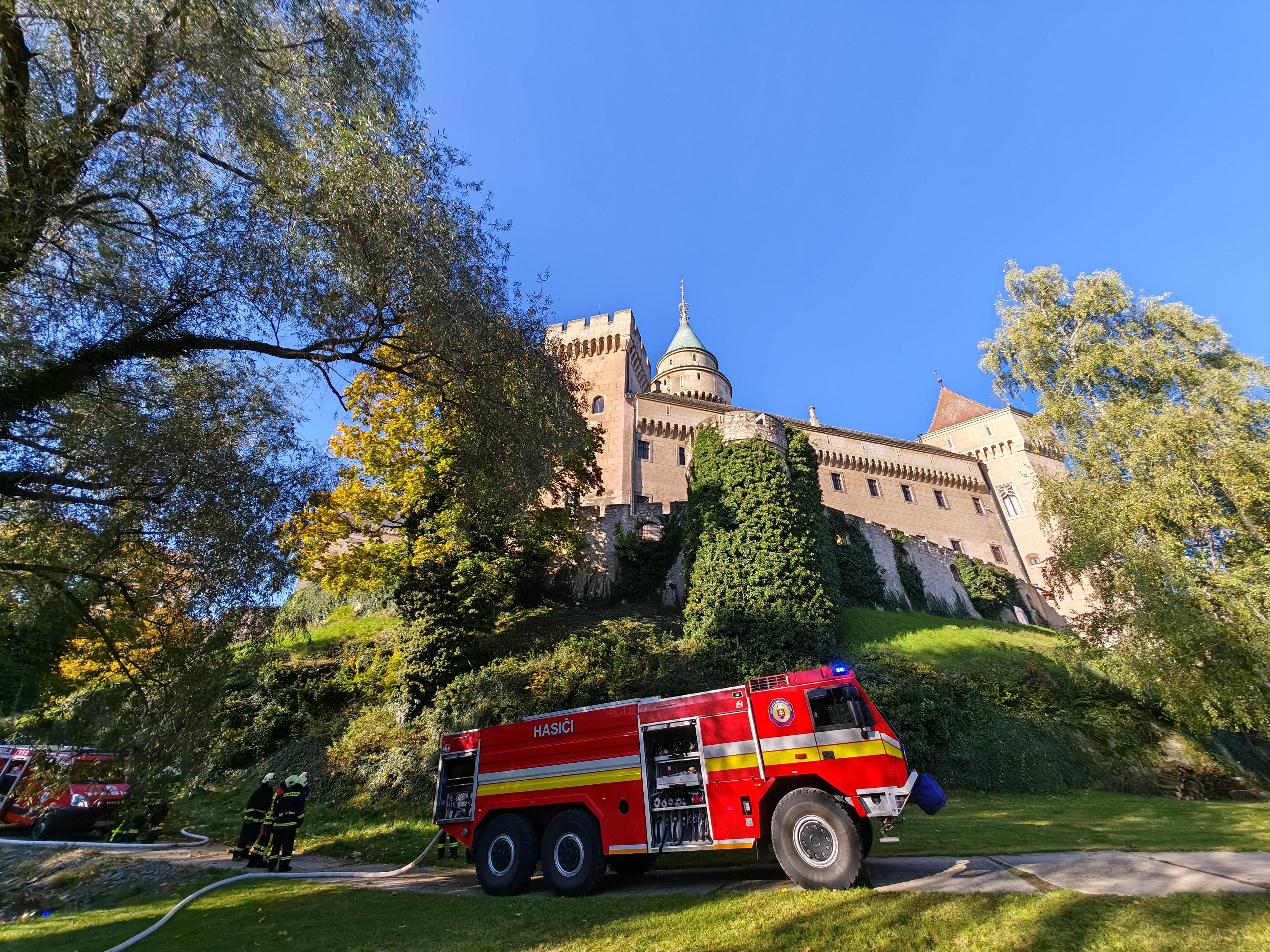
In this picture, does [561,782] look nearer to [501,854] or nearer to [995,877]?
[501,854]

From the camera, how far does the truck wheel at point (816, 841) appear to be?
5781 mm

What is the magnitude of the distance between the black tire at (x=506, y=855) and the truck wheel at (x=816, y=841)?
122 inches

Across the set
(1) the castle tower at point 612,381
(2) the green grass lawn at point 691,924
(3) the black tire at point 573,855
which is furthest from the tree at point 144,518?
(1) the castle tower at point 612,381

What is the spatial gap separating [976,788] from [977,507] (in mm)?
33997

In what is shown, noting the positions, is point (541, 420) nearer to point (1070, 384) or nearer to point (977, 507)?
point (1070, 384)

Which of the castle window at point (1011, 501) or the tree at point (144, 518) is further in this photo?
the castle window at point (1011, 501)

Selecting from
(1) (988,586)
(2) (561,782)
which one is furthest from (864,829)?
(1) (988,586)

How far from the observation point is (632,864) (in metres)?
7.85

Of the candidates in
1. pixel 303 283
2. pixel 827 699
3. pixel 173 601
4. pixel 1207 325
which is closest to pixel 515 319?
pixel 303 283

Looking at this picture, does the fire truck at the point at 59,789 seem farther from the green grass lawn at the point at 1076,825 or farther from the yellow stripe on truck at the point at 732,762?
the green grass lawn at the point at 1076,825

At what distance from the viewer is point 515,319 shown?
9242 millimetres

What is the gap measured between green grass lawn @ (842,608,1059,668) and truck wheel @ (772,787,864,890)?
12693 mm

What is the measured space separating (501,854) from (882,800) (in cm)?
477

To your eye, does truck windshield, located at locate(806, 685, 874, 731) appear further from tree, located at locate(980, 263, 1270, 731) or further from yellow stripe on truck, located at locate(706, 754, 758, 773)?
tree, located at locate(980, 263, 1270, 731)
